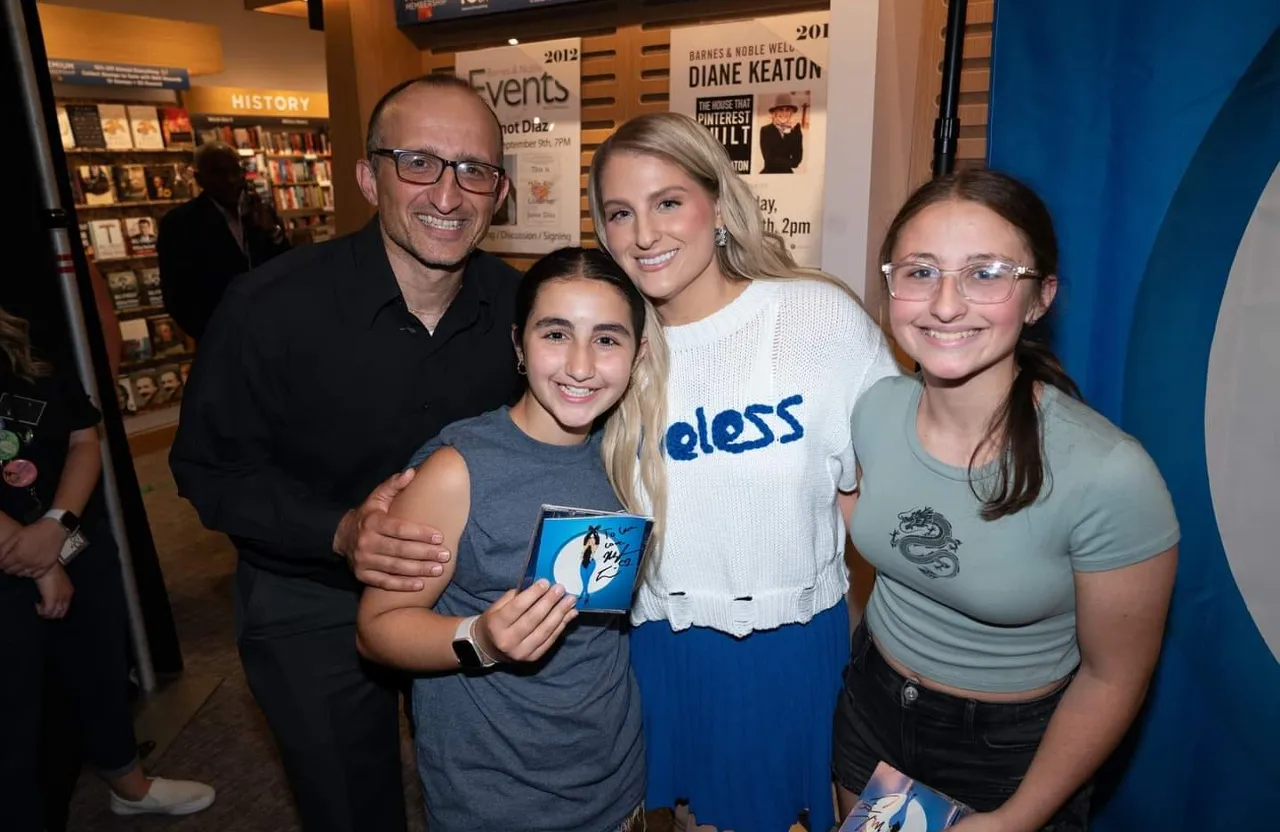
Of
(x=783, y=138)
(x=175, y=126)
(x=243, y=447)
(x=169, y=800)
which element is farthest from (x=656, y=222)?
(x=175, y=126)

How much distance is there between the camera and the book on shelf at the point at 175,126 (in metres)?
7.66

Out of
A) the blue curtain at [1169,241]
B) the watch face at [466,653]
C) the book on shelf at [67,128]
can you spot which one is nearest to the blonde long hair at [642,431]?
the watch face at [466,653]

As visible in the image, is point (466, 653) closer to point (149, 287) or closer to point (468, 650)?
point (468, 650)

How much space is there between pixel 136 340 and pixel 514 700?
756 cm

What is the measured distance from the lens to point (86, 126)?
704cm

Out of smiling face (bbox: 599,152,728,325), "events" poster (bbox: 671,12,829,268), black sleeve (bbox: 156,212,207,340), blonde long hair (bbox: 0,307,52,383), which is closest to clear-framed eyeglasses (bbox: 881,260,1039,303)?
smiling face (bbox: 599,152,728,325)

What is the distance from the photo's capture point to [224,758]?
3.32 meters

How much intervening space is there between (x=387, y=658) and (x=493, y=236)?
285cm

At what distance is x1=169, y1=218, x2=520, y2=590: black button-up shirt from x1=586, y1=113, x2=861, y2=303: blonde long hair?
1.79 feet

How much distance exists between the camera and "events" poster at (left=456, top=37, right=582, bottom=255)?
3734 millimetres

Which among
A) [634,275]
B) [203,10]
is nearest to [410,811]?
[634,275]

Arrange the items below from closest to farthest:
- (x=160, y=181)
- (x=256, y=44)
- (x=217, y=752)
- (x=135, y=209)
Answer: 1. (x=217, y=752)
2. (x=135, y=209)
3. (x=160, y=181)
4. (x=256, y=44)

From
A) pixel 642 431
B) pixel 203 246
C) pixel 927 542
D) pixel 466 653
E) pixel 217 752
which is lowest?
pixel 217 752

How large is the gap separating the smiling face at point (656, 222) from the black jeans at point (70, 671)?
2109mm
